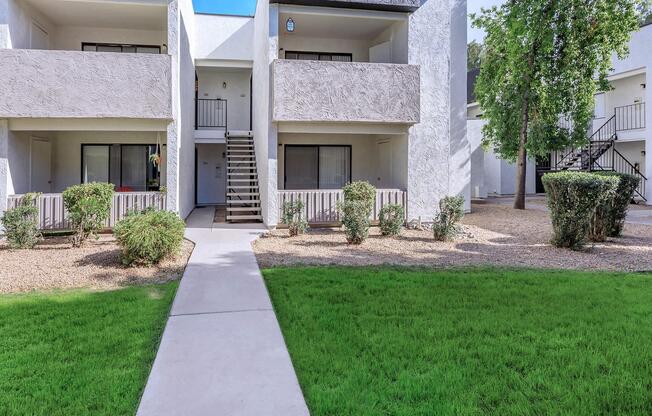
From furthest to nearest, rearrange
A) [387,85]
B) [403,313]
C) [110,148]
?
[110,148] → [387,85] → [403,313]

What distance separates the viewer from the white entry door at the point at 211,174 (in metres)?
20.8

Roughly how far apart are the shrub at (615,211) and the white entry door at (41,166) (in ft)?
52.2

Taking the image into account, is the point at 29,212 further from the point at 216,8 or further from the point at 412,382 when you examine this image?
the point at 216,8

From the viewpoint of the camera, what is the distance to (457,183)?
1881 centimetres

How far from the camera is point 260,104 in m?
15.5

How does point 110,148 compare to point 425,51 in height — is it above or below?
below

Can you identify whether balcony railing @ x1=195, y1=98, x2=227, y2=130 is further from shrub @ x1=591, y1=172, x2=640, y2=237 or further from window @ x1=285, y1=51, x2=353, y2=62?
shrub @ x1=591, y1=172, x2=640, y2=237

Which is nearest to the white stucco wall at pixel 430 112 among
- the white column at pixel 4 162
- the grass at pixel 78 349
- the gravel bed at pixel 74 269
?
the gravel bed at pixel 74 269

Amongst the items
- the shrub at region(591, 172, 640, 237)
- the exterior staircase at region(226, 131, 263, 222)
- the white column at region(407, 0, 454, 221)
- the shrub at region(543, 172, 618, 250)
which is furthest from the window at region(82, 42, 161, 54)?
the shrub at region(591, 172, 640, 237)

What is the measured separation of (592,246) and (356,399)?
936cm

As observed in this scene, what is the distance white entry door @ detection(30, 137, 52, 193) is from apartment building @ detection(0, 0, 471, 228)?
6cm

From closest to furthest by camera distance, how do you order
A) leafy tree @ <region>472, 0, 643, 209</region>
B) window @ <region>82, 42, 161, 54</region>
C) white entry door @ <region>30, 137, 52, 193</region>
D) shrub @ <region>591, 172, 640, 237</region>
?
shrub @ <region>591, 172, 640, 237</region> < white entry door @ <region>30, 137, 52, 193</region> < window @ <region>82, 42, 161, 54</region> < leafy tree @ <region>472, 0, 643, 209</region>

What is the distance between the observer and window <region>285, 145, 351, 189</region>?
1727 centimetres

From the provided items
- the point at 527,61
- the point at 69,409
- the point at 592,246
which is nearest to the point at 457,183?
the point at 527,61
